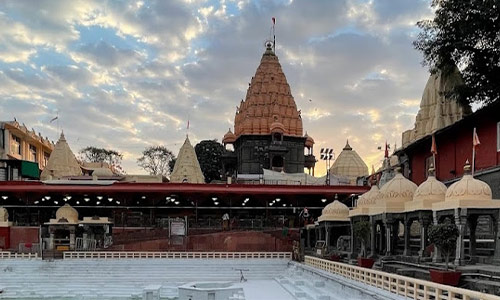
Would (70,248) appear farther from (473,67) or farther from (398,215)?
(473,67)

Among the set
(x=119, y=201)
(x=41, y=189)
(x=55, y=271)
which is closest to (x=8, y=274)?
(x=55, y=271)

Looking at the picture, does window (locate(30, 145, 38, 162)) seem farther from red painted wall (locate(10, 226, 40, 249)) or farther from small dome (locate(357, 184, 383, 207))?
small dome (locate(357, 184, 383, 207))

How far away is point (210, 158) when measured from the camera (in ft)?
292

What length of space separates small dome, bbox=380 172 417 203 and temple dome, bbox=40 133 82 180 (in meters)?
46.1

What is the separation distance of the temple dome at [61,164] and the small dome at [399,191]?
4606 cm

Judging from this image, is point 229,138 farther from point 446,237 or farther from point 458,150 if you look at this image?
point 446,237

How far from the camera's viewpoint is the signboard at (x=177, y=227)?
3825 cm

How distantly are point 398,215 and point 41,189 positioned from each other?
30.9 meters

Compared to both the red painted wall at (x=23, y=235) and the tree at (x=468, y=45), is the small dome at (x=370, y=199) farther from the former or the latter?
the red painted wall at (x=23, y=235)

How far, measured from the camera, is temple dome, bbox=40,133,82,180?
64000mm

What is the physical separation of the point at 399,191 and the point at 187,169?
4158cm

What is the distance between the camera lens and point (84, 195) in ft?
160

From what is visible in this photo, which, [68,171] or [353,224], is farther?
[68,171]

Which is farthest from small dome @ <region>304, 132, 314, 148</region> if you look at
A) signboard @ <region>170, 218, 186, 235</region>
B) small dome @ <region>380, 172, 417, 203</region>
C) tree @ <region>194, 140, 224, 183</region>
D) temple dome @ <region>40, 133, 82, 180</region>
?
small dome @ <region>380, 172, 417, 203</region>
